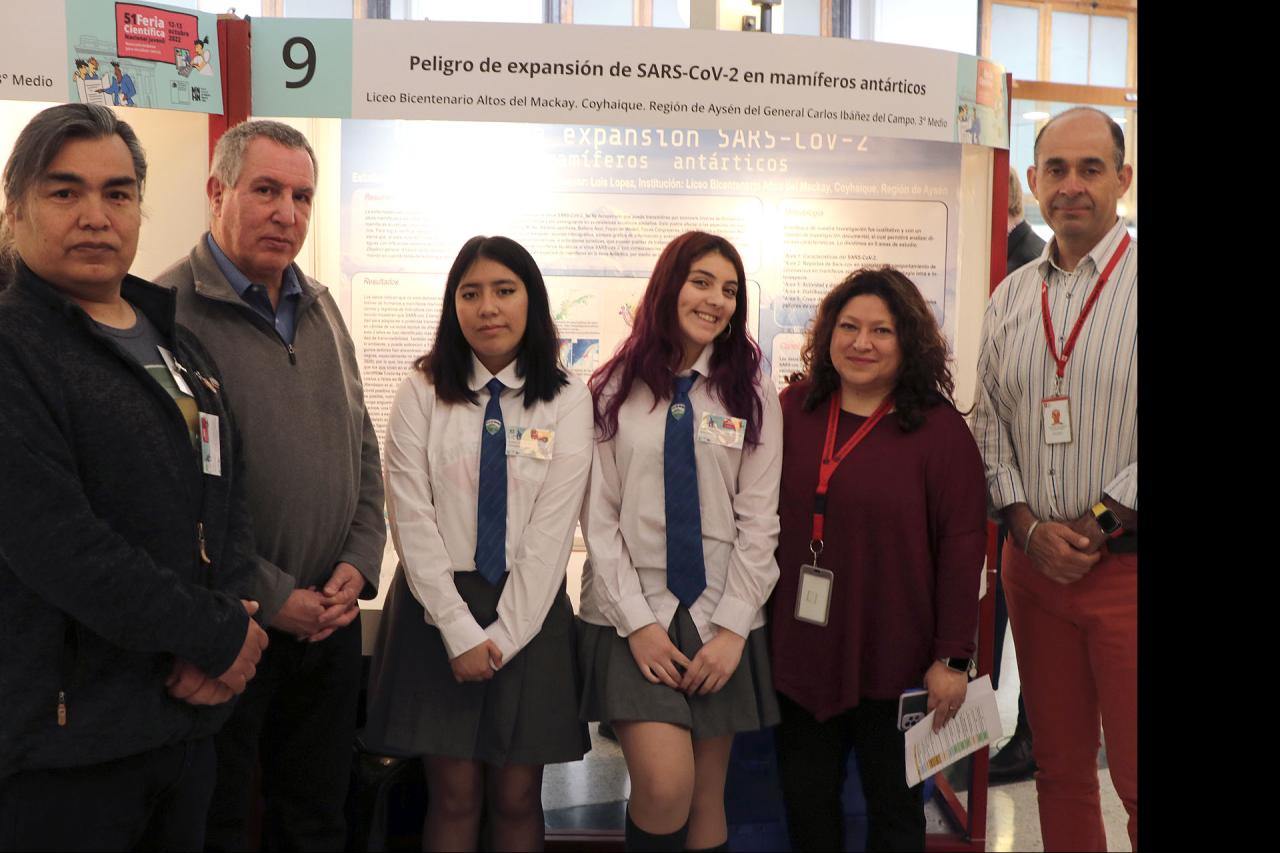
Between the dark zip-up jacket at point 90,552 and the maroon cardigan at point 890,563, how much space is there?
4.43 feet

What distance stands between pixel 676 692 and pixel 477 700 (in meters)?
0.49

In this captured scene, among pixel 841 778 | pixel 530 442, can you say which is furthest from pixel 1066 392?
pixel 530 442

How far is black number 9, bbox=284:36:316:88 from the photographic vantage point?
2.81 meters

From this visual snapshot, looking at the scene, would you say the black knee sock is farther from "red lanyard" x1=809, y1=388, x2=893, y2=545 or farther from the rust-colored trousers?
the rust-colored trousers

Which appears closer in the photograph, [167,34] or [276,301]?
[276,301]

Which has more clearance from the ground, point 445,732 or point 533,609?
point 533,609

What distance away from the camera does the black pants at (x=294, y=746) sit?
231 centimetres

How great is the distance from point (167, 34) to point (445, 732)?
196cm

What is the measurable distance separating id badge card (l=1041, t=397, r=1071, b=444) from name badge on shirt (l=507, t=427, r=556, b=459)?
1.26 m

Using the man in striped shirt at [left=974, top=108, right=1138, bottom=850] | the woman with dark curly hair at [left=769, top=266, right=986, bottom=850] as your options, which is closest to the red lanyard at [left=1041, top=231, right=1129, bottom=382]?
the man in striped shirt at [left=974, top=108, right=1138, bottom=850]

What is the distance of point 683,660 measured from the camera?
97.7 inches
